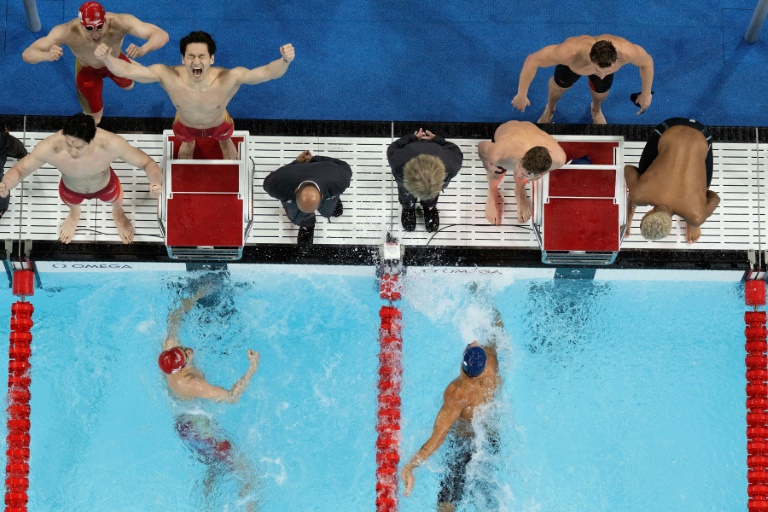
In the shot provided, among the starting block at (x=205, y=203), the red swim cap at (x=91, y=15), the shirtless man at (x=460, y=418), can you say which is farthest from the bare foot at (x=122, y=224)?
the shirtless man at (x=460, y=418)

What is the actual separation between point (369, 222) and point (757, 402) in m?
3.14

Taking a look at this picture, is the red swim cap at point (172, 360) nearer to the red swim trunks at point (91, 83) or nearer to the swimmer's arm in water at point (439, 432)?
the swimmer's arm in water at point (439, 432)

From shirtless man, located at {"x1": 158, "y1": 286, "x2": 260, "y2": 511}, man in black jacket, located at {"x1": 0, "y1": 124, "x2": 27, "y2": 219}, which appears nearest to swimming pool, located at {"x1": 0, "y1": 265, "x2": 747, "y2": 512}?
shirtless man, located at {"x1": 158, "y1": 286, "x2": 260, "y2": 511}

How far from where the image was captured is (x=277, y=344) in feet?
22.3

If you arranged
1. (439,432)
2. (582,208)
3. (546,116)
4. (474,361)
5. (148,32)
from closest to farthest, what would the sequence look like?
1. (474,361)
2. (439,432)
3. (148,32)
4. (582,208)
5. (546,116)

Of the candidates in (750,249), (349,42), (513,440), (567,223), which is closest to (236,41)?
(349,42)

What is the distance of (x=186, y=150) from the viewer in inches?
240

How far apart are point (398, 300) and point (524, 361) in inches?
44.3

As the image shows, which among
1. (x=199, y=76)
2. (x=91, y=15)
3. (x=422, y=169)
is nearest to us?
(x=422, y=169)

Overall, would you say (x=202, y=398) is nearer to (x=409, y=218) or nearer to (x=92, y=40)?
(x=409, y=218)

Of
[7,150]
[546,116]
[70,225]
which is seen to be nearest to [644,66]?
[546,116]

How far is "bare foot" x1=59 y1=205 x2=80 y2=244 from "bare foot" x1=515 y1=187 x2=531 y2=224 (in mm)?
3213

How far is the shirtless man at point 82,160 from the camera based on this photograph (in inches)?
201

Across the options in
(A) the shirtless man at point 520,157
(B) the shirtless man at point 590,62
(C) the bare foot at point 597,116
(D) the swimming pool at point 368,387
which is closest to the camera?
(A) the shirtless man at point 520,157
